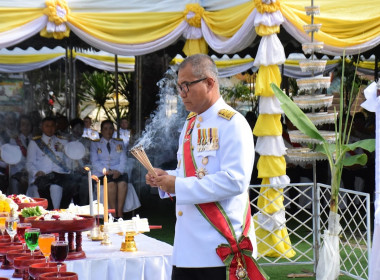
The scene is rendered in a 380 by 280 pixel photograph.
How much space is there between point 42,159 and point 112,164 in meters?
0.90

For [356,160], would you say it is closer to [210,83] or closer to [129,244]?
[129,244]

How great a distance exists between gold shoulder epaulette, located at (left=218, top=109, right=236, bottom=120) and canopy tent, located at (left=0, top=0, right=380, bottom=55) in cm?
442

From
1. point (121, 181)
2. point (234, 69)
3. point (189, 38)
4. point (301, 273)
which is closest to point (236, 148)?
point (301, 273)

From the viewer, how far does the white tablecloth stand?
385 centimetres

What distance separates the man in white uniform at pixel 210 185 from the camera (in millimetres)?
3385

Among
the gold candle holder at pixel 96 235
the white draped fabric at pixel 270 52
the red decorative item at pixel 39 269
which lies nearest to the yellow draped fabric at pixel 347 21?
the white draped fabric at pixel 270 52

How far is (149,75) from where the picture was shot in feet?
33.4

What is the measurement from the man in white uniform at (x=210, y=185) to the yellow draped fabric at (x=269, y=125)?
3997 millimetres

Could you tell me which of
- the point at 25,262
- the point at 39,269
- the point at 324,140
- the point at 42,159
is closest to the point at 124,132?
the point at 42,159

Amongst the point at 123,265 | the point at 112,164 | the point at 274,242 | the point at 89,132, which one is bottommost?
the point at 274,242

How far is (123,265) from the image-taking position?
156 inches

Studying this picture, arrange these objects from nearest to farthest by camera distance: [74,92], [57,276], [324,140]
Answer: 1. [57,276]
2. [324,140]
3. [74,92]

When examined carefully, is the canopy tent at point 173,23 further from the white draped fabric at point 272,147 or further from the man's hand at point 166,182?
the man's hand at point 166,182

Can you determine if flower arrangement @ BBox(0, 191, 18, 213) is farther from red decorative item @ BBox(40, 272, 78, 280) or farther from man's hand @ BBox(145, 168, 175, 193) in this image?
red decorative item @ BBox(40, 272, 78, 280)
